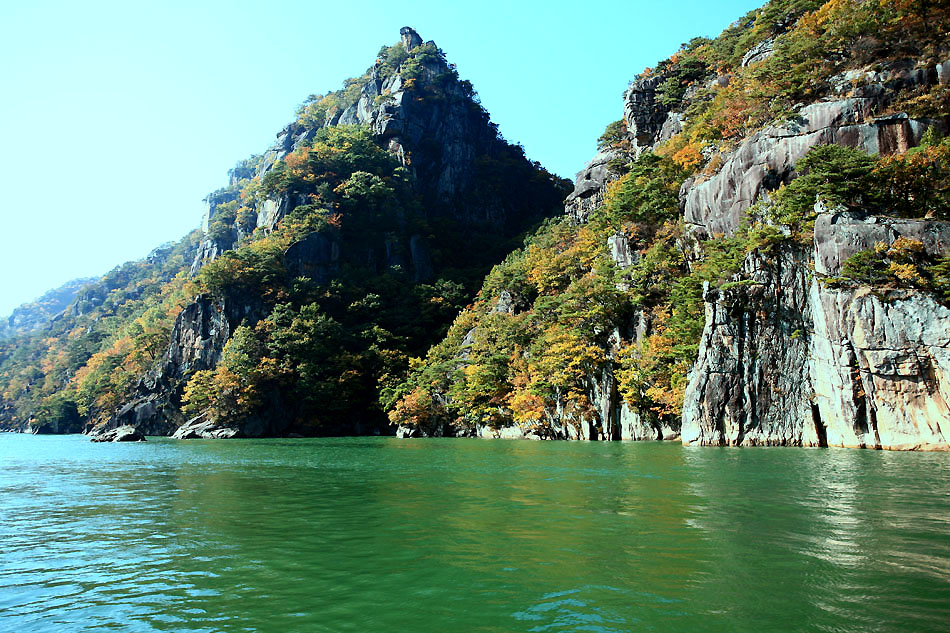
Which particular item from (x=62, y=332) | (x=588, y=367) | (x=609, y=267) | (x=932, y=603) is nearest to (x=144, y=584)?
(x=932, y=603)

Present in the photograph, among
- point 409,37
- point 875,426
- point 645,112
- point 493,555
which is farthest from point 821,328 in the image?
point 409,37

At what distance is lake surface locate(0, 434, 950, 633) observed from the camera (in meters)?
6.02

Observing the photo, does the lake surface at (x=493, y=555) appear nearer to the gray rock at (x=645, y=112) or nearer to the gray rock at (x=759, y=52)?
the gray rock at (x=759, y=52)

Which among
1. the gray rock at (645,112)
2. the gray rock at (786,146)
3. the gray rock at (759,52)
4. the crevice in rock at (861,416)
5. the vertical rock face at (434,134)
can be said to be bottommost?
the crevice in rock at (861,416)

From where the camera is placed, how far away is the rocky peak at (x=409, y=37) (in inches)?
4606

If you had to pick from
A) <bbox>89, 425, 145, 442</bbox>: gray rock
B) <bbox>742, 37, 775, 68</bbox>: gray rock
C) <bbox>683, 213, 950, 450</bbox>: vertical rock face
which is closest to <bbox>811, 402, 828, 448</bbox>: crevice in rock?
<bbox>683, 213, 950, 450</bbox>: vertical rock face

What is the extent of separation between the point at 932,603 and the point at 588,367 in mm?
37828

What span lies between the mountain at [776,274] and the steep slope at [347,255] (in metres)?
21.5

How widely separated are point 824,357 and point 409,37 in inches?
4341

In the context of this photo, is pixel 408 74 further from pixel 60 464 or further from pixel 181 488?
pixel 181 488

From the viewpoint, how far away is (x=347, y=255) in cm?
8494

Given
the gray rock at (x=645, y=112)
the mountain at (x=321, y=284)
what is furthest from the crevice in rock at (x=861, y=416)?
the mountain at (x=321, y=284)

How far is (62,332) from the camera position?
12581cm

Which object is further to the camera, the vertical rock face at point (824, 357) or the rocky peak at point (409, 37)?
the rocky peak at point (409, 37)
